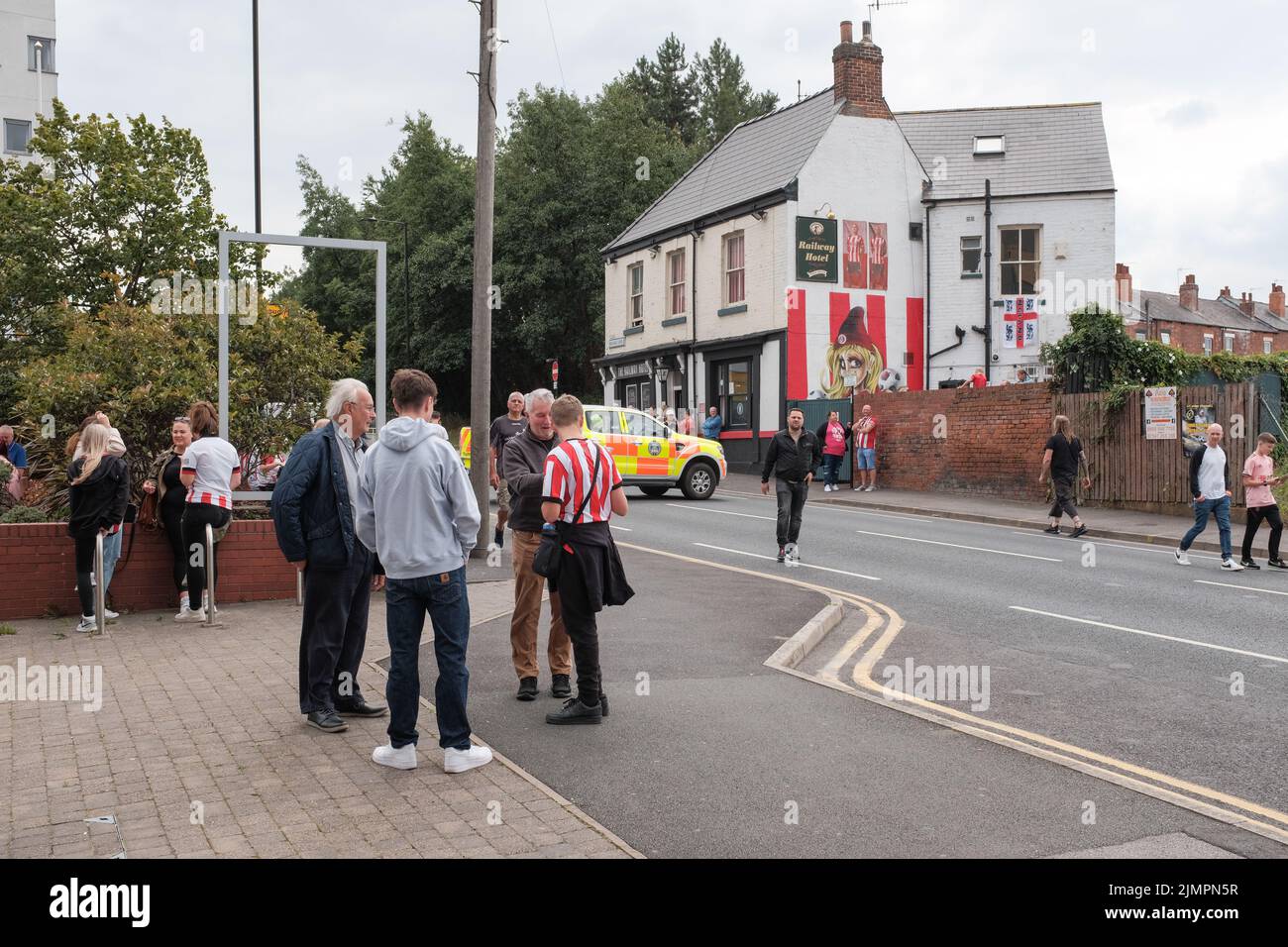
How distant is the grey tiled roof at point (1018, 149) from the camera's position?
99.5 ft

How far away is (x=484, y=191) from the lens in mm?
12523

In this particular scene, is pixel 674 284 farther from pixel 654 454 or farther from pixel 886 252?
pixel 654 454

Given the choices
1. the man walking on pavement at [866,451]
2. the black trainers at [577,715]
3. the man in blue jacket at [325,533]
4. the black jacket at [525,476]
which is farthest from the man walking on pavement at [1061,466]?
the man in blue jacket at [325,533]

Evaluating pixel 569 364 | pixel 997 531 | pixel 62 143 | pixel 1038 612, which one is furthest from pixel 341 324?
pixel 1038 612

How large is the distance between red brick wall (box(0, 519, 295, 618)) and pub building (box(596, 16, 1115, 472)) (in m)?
20.0

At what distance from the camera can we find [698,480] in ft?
74.8

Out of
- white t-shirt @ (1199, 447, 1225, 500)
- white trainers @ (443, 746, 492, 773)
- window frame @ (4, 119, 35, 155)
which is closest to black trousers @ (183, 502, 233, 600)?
white trainers @ (443, 746, 492, 773)

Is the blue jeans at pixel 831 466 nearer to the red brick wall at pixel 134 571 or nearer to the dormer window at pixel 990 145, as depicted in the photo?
the dormer window at pixel 990 145

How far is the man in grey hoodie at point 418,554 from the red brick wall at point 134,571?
518cm

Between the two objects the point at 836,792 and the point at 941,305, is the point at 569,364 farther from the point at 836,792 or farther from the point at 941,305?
the point at 836,792

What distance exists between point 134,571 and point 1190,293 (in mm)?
69512

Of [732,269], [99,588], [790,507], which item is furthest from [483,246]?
[732,269]

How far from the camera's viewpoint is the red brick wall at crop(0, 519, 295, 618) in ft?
31.5

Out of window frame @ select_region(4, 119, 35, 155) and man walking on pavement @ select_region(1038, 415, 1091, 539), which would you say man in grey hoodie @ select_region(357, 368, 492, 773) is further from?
window frame @ select_region(4, 119, 35, 155)
